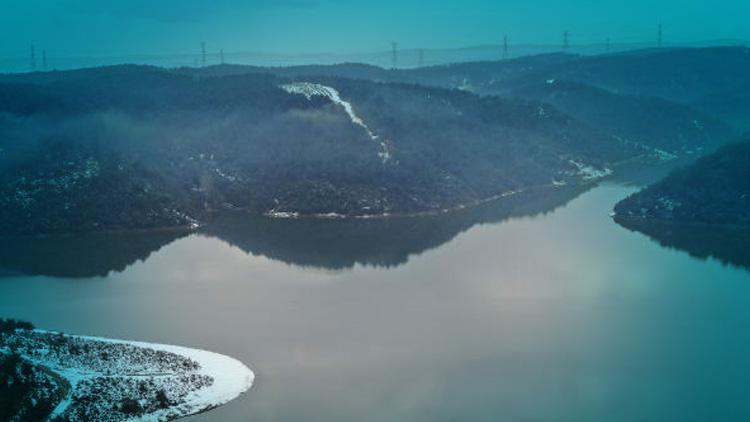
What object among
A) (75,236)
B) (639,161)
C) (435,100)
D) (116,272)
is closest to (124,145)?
(75,236)

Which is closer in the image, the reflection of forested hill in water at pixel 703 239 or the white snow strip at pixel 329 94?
the reflection of forested hill in water at pixel 703 239

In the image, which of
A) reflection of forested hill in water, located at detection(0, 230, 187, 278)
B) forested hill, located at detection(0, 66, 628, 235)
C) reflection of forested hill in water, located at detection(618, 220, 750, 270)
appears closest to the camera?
reflection of forested hill in water, located at detection(0, 230, 187, 278)

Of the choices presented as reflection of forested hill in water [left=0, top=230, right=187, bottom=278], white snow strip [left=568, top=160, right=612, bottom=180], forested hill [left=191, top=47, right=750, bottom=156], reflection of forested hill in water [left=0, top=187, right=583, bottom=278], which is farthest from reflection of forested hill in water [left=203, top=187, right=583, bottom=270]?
forested hill [left=191, top=47, right=750, bottom=156]

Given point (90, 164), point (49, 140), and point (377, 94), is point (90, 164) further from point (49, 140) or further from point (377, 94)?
point (377, 94)

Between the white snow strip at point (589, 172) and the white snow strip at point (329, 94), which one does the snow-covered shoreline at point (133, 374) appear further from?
the white snow strip at point (589, 172)

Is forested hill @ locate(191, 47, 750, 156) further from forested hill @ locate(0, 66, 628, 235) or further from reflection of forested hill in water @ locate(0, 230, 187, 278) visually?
reflection of forested hill in water @ locate(0, 230, 187, 278)

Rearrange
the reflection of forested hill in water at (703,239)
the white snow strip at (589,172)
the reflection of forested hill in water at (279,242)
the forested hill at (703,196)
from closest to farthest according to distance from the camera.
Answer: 1. the reflection of forested hill in water at (279,242)
2. the reflection of forested hill in water at (703,239)
3. the forested hill at (703,196)
4. the white snow strip at (589,172)

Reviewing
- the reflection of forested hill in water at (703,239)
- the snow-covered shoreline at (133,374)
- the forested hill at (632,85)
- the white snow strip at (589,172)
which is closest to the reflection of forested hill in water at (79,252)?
the snow-covered shoreline at (133,374)
